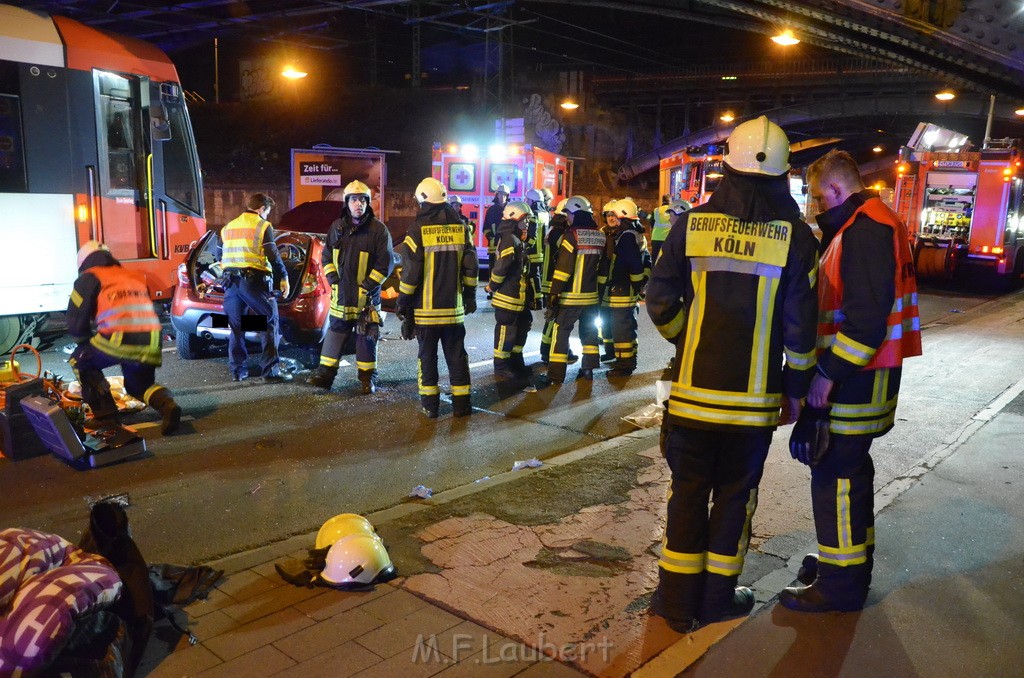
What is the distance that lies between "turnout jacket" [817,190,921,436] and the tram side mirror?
8035mm

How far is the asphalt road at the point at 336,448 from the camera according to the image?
4.86m

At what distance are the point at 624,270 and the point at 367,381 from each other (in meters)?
2.94

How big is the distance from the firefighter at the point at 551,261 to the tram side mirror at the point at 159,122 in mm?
4505

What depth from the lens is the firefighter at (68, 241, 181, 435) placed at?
5.88 meters

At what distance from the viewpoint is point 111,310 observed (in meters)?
5.88

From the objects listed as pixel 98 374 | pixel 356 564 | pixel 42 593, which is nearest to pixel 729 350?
pixel 356 564

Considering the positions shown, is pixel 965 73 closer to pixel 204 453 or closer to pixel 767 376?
pixel 767 376

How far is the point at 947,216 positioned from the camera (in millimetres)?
20203

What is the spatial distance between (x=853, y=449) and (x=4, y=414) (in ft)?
17.8

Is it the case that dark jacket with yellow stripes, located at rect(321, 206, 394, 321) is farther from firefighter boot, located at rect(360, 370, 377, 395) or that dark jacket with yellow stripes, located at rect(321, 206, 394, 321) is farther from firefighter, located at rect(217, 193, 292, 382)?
firefighter, located at rect(217, 193, 292, 382)

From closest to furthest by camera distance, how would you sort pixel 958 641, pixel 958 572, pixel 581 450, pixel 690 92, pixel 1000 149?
pixel 958 641 < pixel 958 572 < pixel 581 450 < pixel 1000 149 < pixel 690 92

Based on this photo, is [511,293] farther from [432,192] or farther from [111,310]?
[111,310]

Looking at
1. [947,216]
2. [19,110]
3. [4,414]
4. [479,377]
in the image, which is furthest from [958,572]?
[947,216]

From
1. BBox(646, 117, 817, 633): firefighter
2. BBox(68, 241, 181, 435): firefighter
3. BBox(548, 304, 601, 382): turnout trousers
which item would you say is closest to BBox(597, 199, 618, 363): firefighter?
BBox(548, 304, 601, 382): turnout trousers
